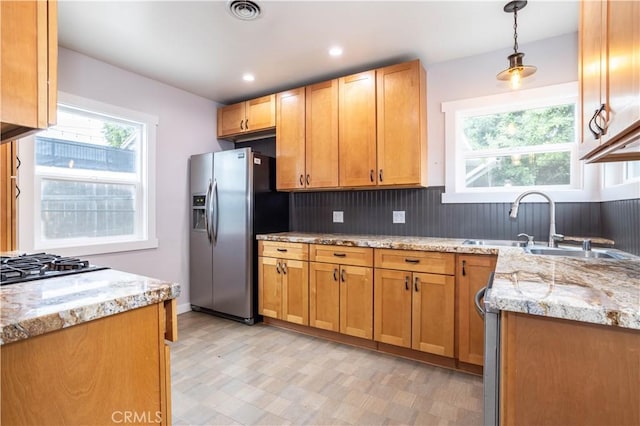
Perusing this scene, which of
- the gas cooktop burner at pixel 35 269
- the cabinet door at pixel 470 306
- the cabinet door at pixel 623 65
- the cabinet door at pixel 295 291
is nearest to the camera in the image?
the cabinet door at pixel 623 65

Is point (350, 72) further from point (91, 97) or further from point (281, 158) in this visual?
point (91, 97)

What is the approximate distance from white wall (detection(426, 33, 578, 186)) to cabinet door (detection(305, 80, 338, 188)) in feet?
2.88

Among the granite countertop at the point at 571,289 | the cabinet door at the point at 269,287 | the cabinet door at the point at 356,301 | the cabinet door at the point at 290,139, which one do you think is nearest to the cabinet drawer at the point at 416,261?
the cabinet door at the point at 356,301

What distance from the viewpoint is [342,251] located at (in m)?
2.70

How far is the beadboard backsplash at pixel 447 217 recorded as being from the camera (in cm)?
203

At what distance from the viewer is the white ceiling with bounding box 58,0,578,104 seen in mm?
2068

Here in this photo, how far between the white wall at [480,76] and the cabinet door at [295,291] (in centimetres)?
146

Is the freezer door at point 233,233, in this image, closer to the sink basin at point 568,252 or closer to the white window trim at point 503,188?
the white window trim at point 503,188

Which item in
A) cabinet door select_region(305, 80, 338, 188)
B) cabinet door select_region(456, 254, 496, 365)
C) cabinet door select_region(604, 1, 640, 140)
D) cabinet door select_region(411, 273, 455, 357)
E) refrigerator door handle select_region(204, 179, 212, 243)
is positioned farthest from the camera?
refrigerator door handle select_region(204, 179, 212, 243)

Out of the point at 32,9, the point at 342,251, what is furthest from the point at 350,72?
the point at 32,9

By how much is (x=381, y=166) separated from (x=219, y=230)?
180 centimetres

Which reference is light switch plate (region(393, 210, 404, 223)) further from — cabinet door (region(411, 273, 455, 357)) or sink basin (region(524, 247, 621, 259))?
sink basin (region(524, 247, 621, 259))

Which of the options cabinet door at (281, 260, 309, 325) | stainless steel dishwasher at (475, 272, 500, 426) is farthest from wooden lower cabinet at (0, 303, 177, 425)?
cabinet door at (281, 260, 309, 325)

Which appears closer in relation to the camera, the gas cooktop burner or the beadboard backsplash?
the gas cooktop burner
